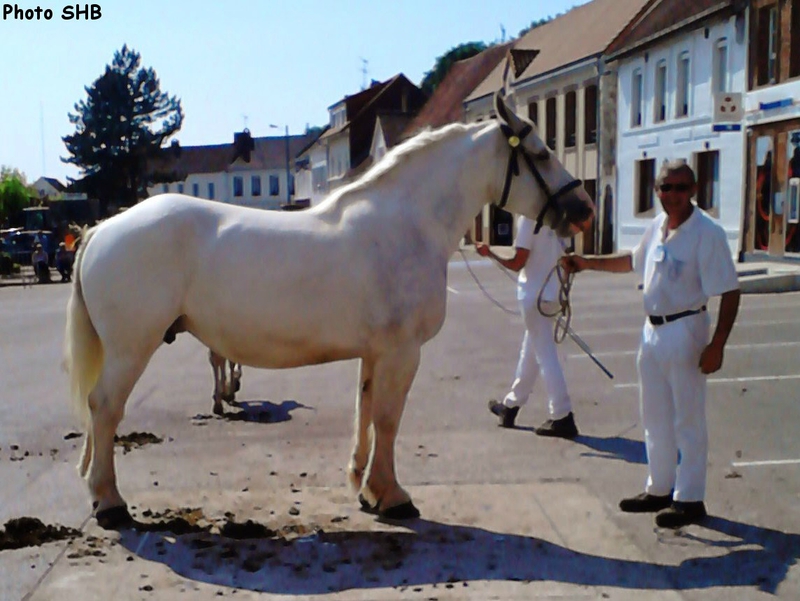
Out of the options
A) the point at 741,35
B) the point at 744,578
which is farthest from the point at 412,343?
the point at 741,35

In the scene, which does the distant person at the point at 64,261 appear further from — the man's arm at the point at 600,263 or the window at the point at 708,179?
the man's arm at the point at 600,263

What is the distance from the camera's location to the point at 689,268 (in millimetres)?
5215

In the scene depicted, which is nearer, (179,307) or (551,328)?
(179,307)

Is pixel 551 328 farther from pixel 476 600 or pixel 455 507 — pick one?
pixel 476 600

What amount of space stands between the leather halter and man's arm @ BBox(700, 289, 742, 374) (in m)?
1.18

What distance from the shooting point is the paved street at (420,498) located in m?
4.57

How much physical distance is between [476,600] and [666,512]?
1518mm

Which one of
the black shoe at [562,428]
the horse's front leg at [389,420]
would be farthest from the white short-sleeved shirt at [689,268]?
the black shoe at [562,428]

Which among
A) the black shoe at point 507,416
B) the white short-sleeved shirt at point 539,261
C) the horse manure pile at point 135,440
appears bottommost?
the horse manure pile at point 135,440

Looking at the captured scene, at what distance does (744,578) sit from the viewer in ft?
14.9

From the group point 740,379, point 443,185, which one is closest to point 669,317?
point 443,185

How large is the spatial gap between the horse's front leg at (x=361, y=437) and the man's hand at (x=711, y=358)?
1.97 metres

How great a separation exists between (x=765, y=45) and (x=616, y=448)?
878 inches

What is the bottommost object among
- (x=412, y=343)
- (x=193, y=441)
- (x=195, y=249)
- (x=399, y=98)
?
(x=193, y=441)
